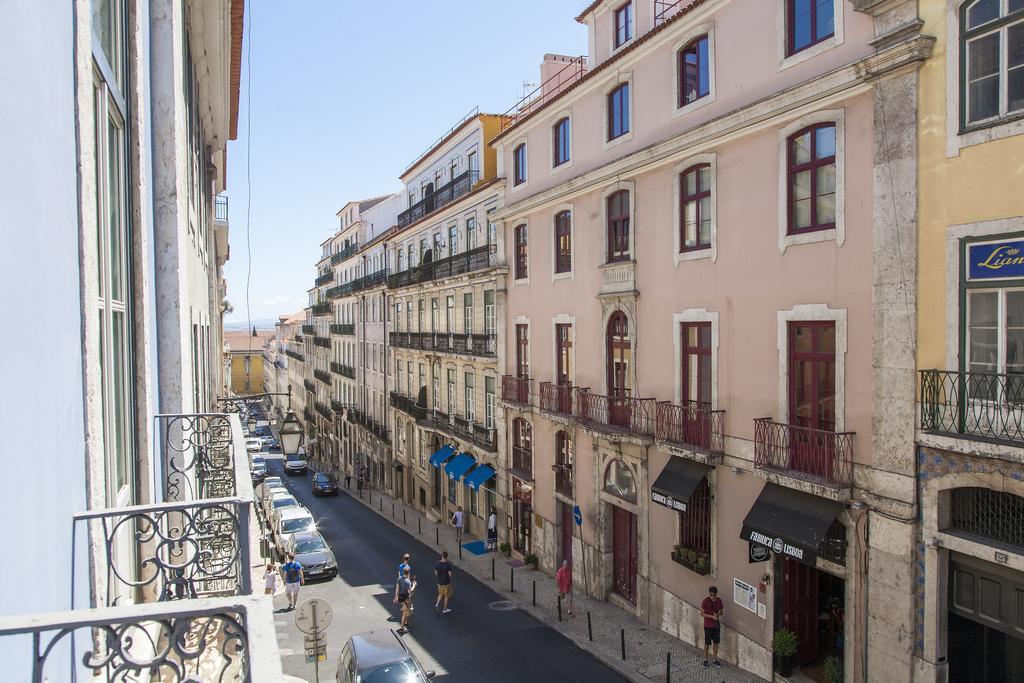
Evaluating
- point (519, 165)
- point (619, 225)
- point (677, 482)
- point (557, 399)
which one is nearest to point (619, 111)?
point (619, 225)

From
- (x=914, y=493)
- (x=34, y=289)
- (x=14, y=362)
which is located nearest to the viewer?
(x=14, y=362)

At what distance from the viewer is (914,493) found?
11234mm

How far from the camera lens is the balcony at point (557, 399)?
21.8 metres

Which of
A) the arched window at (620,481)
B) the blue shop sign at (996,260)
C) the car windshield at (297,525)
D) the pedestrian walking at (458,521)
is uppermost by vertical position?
the blue shop sign at (996,260)

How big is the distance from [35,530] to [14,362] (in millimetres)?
778

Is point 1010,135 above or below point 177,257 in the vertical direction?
above

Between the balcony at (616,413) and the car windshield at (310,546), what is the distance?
11.8 m

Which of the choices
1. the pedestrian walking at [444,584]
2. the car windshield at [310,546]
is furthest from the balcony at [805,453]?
the car windshield at [310,546]

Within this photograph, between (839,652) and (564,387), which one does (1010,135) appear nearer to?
(839,652)

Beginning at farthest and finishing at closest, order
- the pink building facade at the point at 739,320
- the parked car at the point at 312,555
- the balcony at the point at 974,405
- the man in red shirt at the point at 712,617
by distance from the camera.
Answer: the parked car at the point at 312,555
the man in red shirt at the point at 712,617
the pink building facade at the point at 739,320
the balcony at the point at 974,405

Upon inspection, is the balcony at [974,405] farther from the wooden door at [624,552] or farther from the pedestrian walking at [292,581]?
the pedestrian walking at [292,581]

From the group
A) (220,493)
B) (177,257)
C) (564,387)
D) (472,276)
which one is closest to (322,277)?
(472,276)

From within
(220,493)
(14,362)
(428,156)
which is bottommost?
(220,493)

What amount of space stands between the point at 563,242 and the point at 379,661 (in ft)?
45.4
